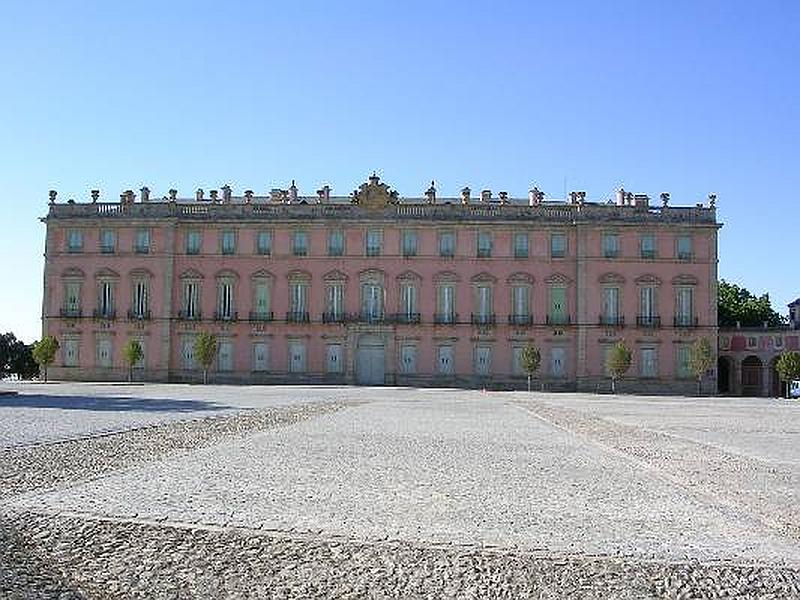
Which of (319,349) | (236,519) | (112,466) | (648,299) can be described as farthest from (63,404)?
(648,299)

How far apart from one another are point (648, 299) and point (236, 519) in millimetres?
48639

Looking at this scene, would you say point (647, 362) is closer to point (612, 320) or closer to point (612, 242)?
point (612, 320)

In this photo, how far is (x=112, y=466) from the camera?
32.9ft

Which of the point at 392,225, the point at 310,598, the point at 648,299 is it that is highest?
the point at 392,225

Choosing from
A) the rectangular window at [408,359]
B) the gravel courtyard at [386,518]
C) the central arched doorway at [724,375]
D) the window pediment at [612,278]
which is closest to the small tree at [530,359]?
the window pediment at [612,278]

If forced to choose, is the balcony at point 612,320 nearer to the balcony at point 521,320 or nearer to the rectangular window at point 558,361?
the rectangular window at point 558,361

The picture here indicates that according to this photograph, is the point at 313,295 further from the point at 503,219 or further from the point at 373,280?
the point at 503,219

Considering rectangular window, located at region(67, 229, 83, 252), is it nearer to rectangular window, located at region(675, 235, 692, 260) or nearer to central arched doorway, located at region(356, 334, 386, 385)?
central arched doorway, located at region(356, 334, 386, 385)

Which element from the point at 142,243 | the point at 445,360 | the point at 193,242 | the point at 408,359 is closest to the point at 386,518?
the point at 445,360

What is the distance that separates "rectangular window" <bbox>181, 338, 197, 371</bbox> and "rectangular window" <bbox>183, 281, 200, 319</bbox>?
1396 mm

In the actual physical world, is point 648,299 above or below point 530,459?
above

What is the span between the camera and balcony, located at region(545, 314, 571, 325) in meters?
53.7

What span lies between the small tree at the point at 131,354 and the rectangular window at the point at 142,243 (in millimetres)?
5135

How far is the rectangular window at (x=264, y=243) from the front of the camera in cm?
5469
